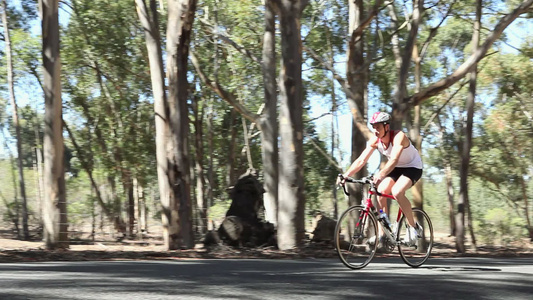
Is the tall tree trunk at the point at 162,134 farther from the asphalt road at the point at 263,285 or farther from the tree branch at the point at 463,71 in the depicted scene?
the asphalt road at the point at 263,285

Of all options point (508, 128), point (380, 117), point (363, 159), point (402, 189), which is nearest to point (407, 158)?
point (402, 189)

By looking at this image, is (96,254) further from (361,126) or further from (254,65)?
(254,65)

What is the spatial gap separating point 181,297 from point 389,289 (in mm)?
1916

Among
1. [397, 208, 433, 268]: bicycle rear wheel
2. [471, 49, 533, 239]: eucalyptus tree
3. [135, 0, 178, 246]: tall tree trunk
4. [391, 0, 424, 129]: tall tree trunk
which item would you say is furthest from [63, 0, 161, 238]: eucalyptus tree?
[397, 208, 433, 268]: bicycle rear wheel

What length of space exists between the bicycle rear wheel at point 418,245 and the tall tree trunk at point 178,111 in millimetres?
7679

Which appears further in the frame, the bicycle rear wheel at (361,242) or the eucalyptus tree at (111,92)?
the eucalyptus tree at (111,92)

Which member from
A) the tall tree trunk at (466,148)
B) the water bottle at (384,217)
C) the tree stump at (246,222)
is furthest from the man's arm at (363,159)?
the tall tree trunk at (466,148)

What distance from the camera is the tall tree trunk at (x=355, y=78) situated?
1775cm

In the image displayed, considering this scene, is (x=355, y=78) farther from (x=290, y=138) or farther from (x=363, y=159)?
(x=363, y=159)

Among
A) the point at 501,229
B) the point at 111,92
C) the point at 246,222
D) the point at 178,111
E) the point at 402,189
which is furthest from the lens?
the point at 501,229

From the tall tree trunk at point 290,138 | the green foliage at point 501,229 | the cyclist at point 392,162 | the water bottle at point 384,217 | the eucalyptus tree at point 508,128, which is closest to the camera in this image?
the cyclist at point 392,162

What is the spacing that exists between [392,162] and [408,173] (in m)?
0.51

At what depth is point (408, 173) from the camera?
8.33m

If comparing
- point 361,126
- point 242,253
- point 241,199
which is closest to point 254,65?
point 361,126
